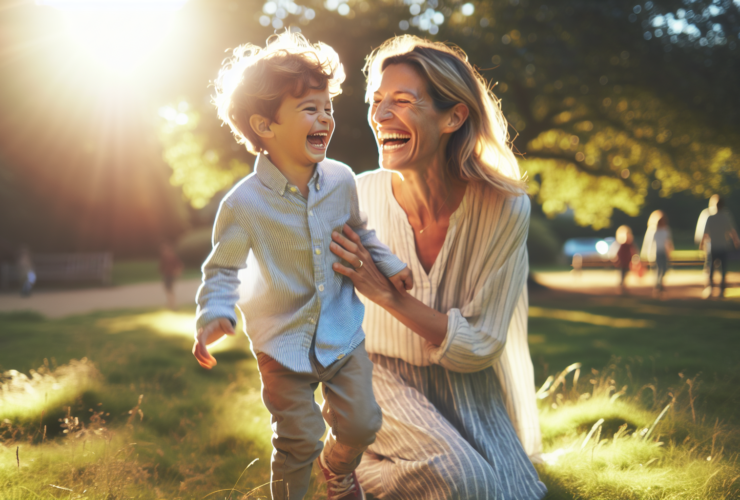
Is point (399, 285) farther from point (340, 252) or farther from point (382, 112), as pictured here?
point (382, 112)

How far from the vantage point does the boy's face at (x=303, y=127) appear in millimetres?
2432

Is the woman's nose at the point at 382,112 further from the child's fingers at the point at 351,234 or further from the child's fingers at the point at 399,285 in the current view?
the child's fingers at the point at 399,285

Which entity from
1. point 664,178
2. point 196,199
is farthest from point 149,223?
point 664,178

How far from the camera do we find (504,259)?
9.95 ft

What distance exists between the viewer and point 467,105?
317 centimetres

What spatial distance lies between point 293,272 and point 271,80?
Answer: 80cm

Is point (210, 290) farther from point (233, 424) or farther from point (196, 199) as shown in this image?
point (196, 199)

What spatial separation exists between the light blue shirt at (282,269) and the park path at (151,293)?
37.3 feet

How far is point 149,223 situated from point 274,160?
31534mm

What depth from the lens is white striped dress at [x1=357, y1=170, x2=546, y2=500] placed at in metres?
2.75

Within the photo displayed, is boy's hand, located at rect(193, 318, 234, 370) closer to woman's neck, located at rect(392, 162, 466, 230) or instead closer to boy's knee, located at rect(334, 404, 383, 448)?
boy's knee, located at rect(334, 404, 383, 448)

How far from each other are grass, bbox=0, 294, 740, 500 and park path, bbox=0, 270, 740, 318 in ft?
26.0

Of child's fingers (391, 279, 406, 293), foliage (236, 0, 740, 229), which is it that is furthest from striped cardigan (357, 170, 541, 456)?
foliage (236, 0, 740, 229)

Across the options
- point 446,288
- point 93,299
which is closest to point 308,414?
point 446,288
